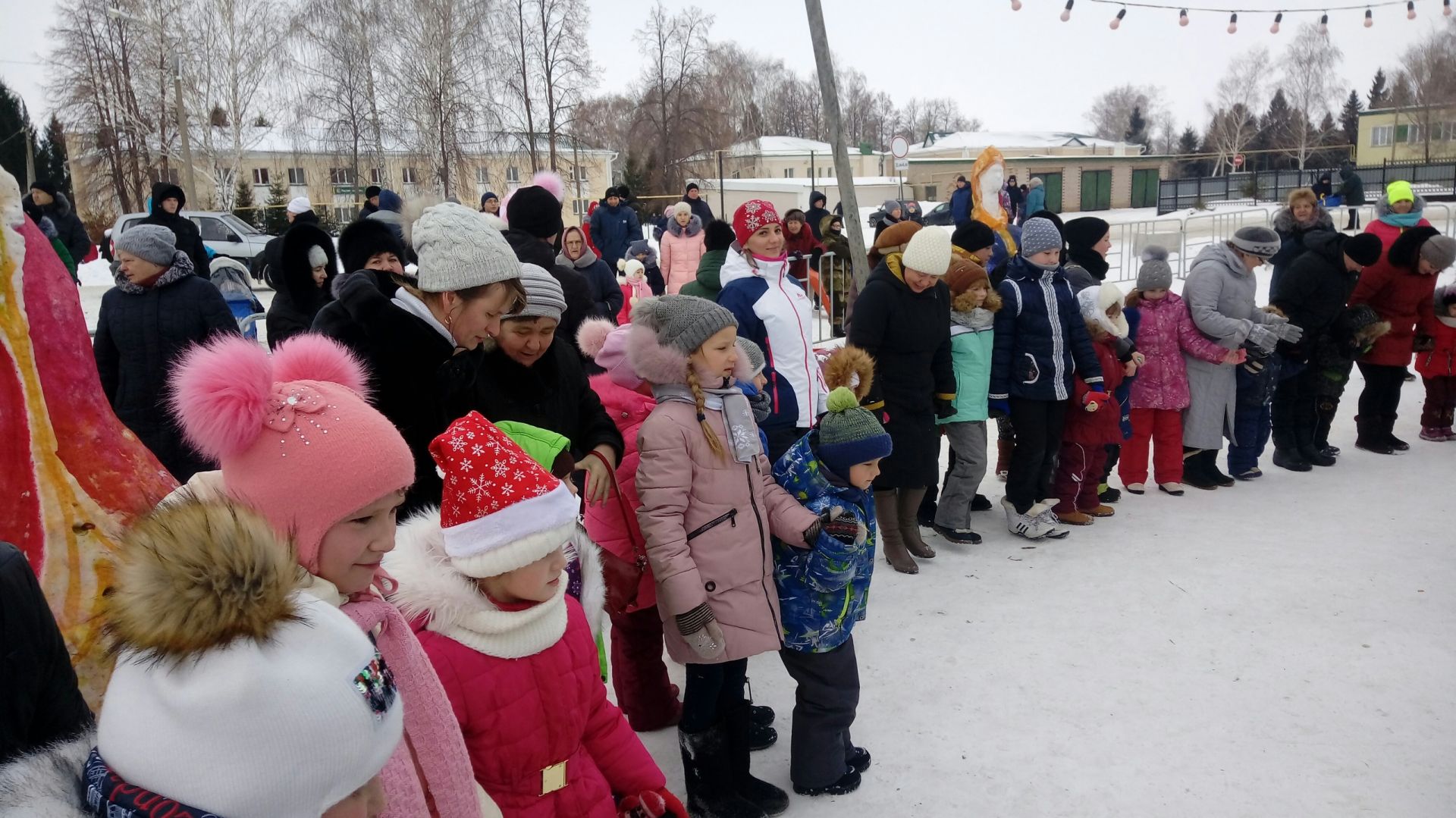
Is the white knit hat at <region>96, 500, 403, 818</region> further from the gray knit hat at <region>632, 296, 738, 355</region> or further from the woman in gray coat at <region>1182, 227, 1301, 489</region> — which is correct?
the woman in gray coat at <region>1182, 227, 1301, 489</region>

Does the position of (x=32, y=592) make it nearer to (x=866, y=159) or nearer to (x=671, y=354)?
(x=671, y=354)

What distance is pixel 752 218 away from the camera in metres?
5.06

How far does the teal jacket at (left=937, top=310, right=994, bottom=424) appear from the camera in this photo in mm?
5539

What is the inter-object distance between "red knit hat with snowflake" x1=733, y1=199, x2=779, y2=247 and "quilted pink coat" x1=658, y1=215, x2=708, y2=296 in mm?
6776

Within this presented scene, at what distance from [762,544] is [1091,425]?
3407mm

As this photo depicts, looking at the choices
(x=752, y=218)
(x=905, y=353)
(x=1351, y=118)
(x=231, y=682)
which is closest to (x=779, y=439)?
(x=905, y=353)

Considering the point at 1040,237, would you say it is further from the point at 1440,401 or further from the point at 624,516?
the point at 1440,401

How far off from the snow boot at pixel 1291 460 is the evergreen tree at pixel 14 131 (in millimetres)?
36985

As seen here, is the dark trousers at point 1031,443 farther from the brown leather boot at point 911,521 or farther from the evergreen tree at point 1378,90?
the evergreen tree at point 1378,90

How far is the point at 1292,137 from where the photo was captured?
65.2 metres

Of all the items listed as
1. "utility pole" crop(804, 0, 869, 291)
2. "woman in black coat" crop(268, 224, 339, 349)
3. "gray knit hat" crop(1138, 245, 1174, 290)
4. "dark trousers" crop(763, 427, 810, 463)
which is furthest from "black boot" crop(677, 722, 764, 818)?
"utility pole" crop(804, 0, 869, 291)

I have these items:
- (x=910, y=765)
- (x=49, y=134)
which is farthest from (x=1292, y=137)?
(x=910, y=765)

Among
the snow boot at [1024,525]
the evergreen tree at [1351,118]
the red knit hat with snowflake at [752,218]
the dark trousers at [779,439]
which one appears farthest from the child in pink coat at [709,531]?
the evergreen tree at [1351,118]

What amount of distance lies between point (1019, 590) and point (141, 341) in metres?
4.70
